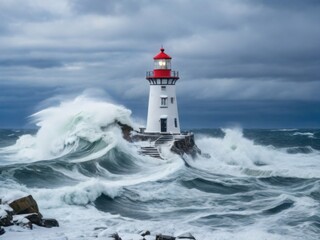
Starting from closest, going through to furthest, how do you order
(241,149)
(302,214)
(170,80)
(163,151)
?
(302,214) → (163,151) → (170,80) → (241,149)

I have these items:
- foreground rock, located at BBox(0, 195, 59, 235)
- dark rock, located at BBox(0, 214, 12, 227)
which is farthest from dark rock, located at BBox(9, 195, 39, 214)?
dark rock, located at BBox(0, 214, 12, 227)

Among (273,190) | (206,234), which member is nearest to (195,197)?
(273,190)

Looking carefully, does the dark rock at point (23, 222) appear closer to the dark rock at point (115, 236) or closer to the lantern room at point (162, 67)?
the dark rock at point (115, 236)

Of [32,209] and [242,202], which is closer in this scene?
[32,209]

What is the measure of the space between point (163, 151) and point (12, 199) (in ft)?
36.0

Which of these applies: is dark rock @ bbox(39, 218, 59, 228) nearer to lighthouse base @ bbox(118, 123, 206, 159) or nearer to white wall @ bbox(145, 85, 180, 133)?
lighthouse base @ bbox(118, 123, 206, 159)

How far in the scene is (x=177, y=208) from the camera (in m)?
12.9

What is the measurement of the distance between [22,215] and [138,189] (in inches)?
218

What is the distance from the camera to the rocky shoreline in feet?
29.8

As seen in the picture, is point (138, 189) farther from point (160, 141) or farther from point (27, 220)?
point (160, 141)

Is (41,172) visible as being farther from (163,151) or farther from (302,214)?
(302,214)

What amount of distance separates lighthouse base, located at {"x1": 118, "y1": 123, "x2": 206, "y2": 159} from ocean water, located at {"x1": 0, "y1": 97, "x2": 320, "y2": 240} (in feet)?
1.25

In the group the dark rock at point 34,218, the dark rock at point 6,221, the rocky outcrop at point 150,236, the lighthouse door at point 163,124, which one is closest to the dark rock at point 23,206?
the dark rock at point 34,218

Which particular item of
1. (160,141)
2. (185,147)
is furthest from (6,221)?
(185,147)
